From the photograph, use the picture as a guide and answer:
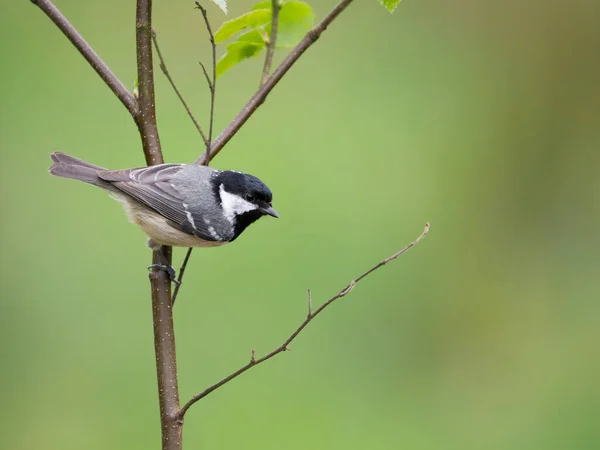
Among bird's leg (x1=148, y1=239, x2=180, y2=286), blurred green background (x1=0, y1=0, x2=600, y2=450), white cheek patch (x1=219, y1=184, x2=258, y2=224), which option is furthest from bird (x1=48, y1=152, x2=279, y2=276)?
blurred green background (x1=0, y1=0, x2=600, y2=450)

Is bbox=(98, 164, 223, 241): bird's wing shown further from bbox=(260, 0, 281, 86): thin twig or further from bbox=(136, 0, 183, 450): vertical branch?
bbox=(260, 0, 281, 86): thin twig

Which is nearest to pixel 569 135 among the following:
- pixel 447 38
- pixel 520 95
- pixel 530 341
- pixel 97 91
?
pixel 520 95

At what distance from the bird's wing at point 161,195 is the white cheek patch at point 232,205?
9 centimetres

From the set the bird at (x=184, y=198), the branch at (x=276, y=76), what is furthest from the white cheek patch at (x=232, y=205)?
the branch at (x=276, y=76)

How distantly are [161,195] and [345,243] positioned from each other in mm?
2404

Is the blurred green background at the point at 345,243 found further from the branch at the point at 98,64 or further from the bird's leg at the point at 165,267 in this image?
the branch at the point at 98,64

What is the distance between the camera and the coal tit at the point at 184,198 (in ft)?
8.80

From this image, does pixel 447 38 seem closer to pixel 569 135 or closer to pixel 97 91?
pixel 569 135

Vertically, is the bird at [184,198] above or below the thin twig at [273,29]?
below

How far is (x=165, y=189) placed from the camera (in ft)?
9.01

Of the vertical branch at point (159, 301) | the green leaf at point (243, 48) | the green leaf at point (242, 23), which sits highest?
the green leaf at point (242, 23)

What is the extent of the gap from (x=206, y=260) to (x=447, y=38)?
2998 millimetres

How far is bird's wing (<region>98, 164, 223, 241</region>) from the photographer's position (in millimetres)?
2695

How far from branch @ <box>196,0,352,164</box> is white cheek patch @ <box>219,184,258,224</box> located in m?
0.70
